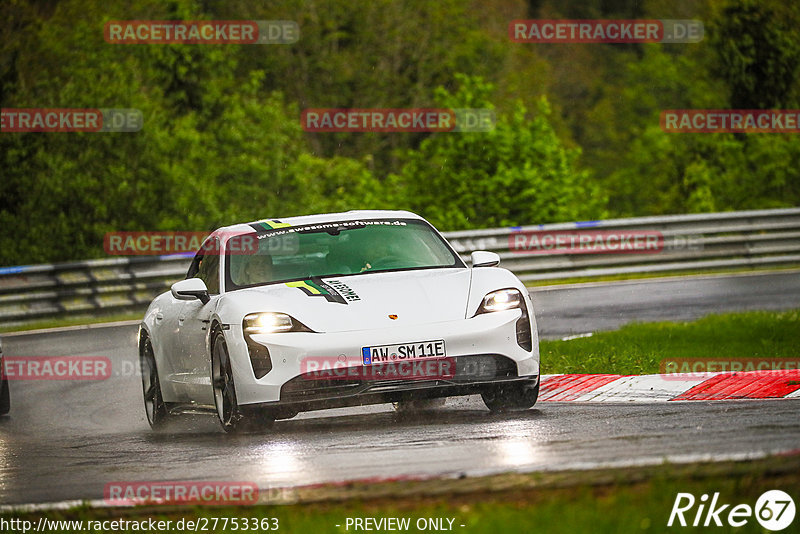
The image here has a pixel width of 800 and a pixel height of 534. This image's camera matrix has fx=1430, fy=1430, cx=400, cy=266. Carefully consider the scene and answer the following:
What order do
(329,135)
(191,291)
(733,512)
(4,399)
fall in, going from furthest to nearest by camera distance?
(329,135)
(4,399)
(191,291)
(733,512)

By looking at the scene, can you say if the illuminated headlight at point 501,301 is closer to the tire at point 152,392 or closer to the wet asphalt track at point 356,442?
the wet asphalt track at point 356,442

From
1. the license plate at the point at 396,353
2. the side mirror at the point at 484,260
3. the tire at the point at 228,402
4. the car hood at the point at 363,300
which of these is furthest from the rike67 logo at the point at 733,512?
the side mirror at the point at 484,260

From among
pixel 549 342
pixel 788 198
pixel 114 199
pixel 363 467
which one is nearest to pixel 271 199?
pixel 114 199

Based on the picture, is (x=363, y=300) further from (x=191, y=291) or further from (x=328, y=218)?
(x=328, y=218)

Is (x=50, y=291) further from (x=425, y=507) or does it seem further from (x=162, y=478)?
(x=425, y=507)

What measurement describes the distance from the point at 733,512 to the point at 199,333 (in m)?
5.26

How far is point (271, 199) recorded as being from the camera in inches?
1432

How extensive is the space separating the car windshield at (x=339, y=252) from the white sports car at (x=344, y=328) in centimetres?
1

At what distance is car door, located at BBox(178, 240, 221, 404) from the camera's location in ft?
30.5

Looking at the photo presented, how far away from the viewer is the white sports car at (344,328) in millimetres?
8305

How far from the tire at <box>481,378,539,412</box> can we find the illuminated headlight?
18.4 inches

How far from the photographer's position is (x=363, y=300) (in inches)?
338

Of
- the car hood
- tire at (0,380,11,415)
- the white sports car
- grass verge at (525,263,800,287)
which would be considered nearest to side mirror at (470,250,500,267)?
the white sports car

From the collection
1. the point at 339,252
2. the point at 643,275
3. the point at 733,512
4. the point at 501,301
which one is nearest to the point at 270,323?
the point at 339,252
